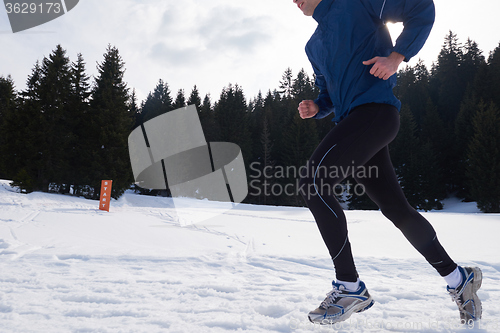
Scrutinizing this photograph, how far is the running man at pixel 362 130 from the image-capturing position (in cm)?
120

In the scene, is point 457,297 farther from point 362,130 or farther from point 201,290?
point 201,290

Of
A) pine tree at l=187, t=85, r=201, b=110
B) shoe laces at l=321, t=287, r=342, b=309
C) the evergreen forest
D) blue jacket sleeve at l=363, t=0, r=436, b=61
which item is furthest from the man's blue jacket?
pine tree at l=187, t=85, r=201, b=110

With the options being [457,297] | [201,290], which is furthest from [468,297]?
[201,290]

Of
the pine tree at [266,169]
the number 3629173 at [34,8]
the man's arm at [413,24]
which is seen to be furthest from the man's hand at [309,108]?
the pine tree at [266,169]

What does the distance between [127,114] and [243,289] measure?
18.3 metres

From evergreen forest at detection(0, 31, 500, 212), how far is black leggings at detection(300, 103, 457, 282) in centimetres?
1655

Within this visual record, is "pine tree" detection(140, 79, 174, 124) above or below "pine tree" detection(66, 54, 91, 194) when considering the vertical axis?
above

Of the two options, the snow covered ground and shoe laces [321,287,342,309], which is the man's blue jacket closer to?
shoe laces [321,287,342,309]

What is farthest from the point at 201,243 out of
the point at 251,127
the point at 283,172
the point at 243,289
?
the point at 251,127

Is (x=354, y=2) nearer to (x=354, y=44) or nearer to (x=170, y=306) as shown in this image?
(x=354, y=44)

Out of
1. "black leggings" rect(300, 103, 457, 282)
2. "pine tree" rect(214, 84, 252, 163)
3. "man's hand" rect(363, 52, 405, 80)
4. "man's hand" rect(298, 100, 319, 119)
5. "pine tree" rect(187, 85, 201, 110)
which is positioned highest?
"pine tree" rect(187, 85, 201, 110)

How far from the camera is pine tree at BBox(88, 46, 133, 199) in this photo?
16.5 metres

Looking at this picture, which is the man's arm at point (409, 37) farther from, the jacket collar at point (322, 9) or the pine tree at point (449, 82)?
the pine tree at point (449, 82)

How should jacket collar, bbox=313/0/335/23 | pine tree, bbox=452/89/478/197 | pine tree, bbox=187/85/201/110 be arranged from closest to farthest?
jacket collar, bbox=313/0/335/23, pine tree, bbox=452/89/478/197, pine tree, bbox=187/85/201/110
